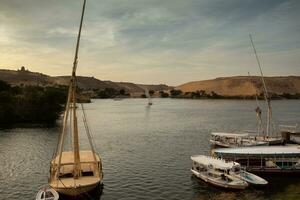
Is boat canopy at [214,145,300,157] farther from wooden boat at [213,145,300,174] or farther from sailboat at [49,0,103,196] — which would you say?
sailboat at [49,0,103,196]

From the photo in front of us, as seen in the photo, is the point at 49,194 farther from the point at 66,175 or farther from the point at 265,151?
the point at 265,151

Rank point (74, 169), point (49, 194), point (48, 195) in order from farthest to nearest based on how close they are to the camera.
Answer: point (74, 169) < point (49, 194) < point (48, 195)

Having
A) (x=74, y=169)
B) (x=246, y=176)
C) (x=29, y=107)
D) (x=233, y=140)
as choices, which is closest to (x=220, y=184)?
(x=246, y=176)

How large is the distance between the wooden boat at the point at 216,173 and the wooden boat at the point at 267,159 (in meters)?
5.55

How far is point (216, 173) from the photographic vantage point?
193 feet

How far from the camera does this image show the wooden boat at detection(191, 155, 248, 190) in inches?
2179

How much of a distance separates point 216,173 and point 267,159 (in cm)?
1215

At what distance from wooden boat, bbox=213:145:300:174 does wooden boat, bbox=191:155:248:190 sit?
555 centimetres

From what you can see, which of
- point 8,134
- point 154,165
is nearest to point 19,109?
point 8,134

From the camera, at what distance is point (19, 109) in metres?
145

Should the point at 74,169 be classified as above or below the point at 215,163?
above

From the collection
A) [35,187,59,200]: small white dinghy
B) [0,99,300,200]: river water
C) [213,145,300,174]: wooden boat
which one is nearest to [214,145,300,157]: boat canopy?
[213,145,300,174]: wooden boat

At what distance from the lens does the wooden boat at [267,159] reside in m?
64.1

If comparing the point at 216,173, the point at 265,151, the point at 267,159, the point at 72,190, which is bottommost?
the point at 72,190
